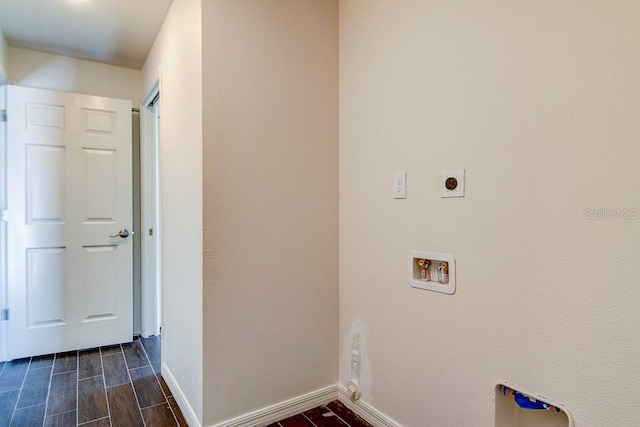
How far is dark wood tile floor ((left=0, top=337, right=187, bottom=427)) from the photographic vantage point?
1.80 meters

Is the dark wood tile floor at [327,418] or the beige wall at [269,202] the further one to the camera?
the dark wood tile floor at [327,418]

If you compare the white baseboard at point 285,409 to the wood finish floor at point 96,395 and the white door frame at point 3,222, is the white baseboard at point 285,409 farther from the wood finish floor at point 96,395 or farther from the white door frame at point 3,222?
the white door frame at point 3,222

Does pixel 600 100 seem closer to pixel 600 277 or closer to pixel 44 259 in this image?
pixel 600 277

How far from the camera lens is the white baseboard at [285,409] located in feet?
5.44

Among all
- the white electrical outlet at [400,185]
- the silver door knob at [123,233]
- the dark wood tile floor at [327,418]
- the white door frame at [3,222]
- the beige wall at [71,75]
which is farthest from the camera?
the silver door knob at [123,233]

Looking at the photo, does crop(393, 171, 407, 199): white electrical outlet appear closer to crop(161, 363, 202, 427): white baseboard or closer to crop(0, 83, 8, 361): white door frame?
crop(161, 363, 202, 427): white baseboard

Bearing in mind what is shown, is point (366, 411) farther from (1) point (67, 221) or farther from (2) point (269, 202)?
(1) point (67, 221)

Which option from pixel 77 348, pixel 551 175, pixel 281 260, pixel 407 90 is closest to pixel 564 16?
pixel 551 175

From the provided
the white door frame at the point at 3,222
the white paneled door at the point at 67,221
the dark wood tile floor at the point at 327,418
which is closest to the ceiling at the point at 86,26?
the white paneled door at the point at 67,221

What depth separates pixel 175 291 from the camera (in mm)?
A: 1978

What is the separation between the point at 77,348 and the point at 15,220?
42.4 inches

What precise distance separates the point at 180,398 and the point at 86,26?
2416 millimetres

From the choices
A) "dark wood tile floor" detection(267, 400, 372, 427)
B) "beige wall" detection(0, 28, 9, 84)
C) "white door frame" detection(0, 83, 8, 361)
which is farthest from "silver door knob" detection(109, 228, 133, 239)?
"dark wood tile floor" detection(267, 400, 372, 427)

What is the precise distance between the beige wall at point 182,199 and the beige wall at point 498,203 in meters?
0.82
